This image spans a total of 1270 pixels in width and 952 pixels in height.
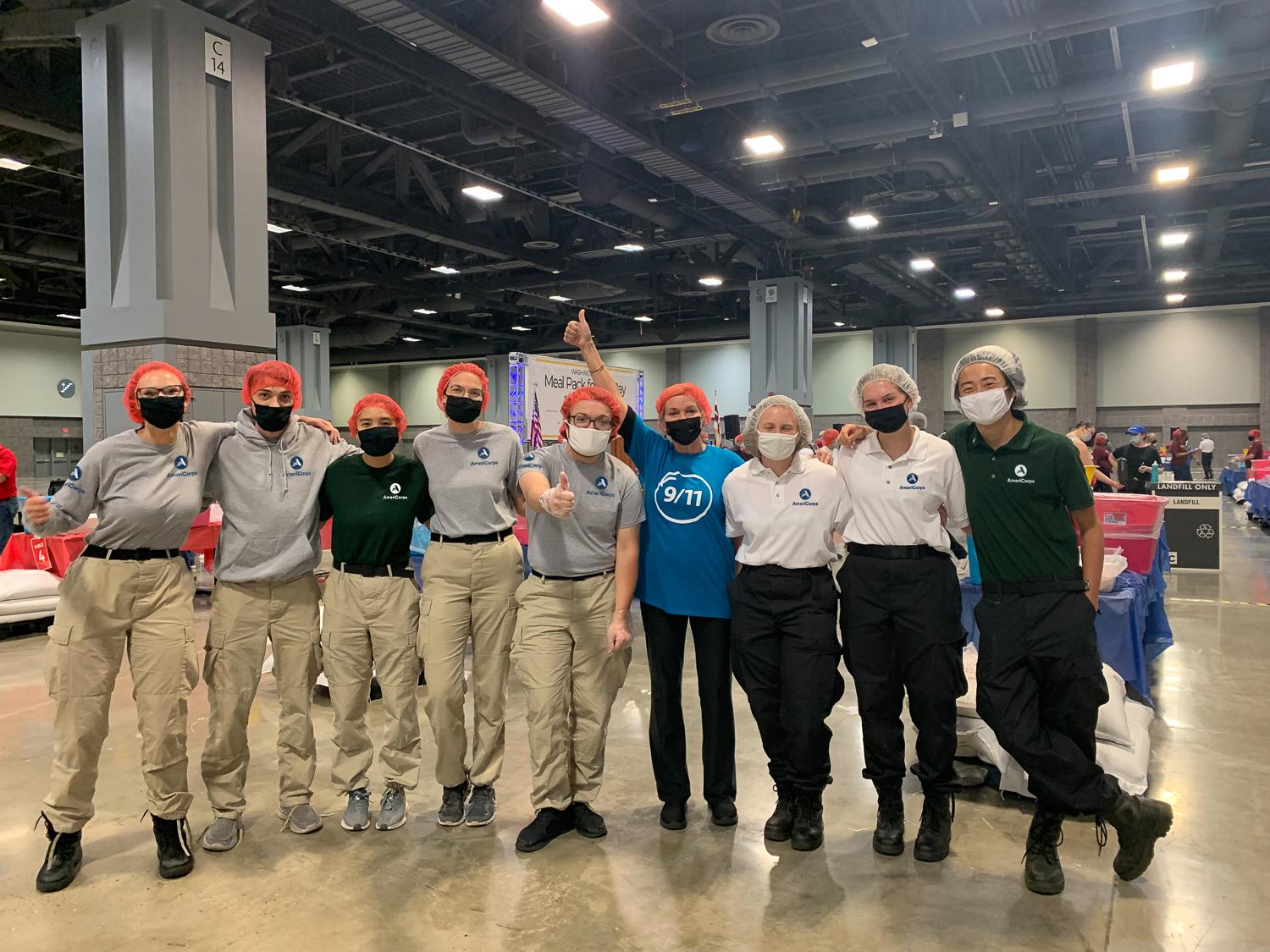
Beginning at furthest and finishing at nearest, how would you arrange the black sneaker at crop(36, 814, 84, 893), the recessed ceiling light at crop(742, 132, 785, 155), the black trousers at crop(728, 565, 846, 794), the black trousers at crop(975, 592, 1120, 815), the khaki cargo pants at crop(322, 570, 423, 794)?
the recessed ceiling light at crop(742, 132, 785, 155) < the khaki cargo pants at crop(322, 570, 423, 794) < the black trousers at crop(728, 565, 846, 794) < the black sneaker at crop(36, 814, 84, 893) < the black trousers at crop(975, 592, 1120, 815)

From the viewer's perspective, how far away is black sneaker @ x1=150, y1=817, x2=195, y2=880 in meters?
2.84

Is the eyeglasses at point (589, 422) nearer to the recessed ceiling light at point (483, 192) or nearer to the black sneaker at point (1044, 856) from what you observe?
the black sneaker at point (1044, 856)

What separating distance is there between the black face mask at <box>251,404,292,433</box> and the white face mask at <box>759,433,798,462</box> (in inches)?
66.2

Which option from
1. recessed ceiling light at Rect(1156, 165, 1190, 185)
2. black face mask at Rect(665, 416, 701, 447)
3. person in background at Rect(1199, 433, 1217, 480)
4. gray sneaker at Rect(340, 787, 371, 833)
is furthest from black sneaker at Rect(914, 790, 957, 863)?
person in background at Rect(1199, 433, 1217, 480)

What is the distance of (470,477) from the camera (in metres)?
3.14

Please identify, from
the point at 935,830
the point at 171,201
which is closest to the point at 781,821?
the point at 935,830

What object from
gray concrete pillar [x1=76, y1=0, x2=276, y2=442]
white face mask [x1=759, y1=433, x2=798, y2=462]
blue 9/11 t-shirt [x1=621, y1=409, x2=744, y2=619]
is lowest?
blue 9/11 t-shirt [x1=621, y1=409, x2=744, y2=619]

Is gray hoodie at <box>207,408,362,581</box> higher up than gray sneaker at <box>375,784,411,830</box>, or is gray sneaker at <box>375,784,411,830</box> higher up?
gray hoodie at <box>207,408,362,581</box>

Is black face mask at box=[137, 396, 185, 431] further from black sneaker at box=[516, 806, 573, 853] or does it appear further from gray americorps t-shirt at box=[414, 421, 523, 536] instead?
black sneaker at box=[516, 806, 573, 853]

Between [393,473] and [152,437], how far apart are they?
793mm

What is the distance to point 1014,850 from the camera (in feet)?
9.88

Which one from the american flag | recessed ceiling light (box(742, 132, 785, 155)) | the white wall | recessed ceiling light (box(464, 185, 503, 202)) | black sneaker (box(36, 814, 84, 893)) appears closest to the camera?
black sneaker (box(36, 814, 84, 893))

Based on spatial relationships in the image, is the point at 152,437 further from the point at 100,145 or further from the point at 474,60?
the point at 474,60

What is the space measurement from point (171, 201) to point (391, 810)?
460 cm
